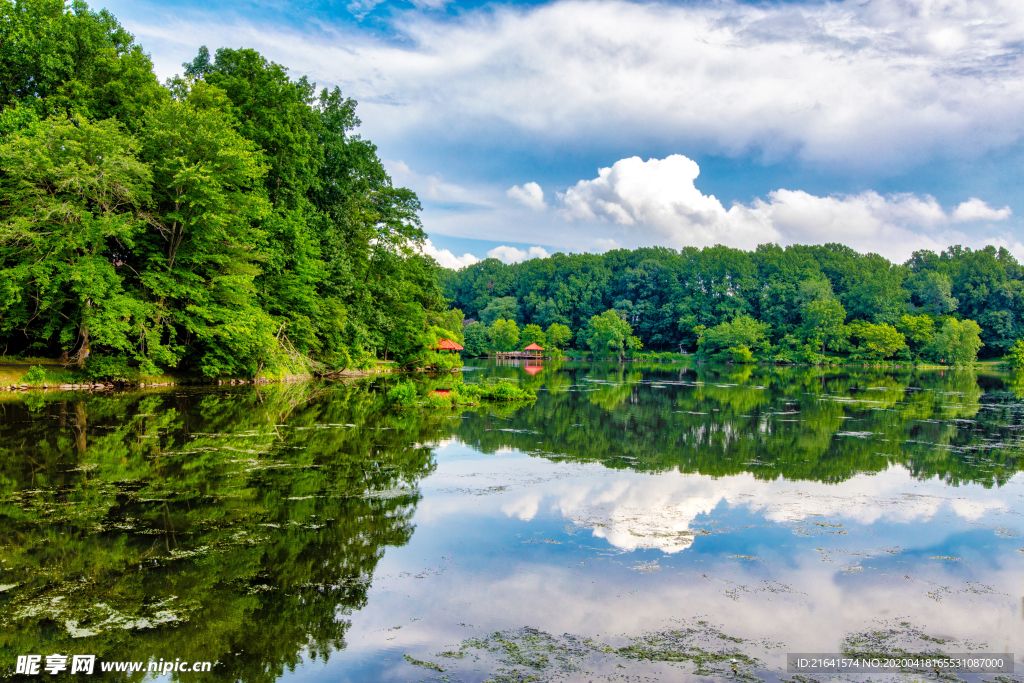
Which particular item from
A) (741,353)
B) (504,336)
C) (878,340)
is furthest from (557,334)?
(878,340)

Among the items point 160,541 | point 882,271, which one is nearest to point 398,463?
point 160,541

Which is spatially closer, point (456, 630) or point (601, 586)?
point (456, 630)

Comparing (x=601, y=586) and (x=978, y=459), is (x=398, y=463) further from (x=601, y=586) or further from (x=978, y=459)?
(x=978, y=459)

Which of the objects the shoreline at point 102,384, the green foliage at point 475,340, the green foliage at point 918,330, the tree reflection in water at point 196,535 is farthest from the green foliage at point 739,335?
the tree reflection in water at point 196,535

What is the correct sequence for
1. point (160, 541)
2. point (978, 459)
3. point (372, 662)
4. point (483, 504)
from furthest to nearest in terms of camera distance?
point (978, 459) → point (483, 504) → point (160, 541) → point (372, 662)

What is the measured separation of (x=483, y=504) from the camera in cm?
727

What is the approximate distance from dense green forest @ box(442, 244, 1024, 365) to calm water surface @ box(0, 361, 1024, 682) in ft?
186

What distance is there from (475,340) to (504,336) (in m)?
5.44

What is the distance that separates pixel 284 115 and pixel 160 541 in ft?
76.3

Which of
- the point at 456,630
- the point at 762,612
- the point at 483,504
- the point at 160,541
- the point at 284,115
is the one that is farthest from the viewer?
the point at 284,115

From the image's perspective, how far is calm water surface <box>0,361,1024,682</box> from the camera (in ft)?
12.7

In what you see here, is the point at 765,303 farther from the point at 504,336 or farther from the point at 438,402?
the point at 438,402

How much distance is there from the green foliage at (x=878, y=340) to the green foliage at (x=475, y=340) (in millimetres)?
39718

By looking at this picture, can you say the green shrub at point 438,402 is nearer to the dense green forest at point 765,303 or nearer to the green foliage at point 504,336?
the dense green forest at point 765,303
